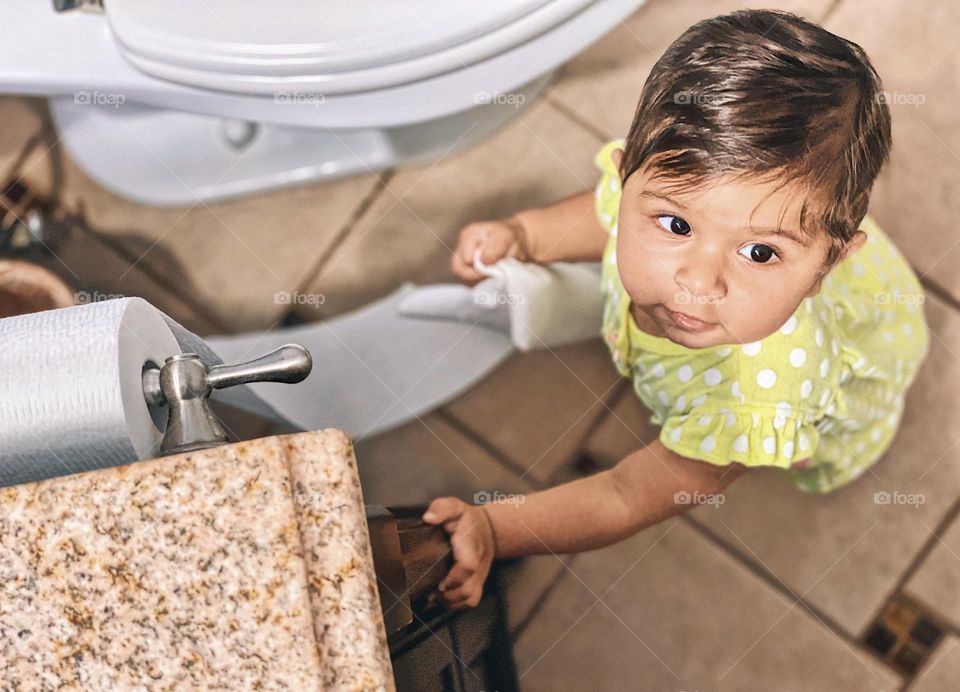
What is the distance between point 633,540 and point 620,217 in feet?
1.31

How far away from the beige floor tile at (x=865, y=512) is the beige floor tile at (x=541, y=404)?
→ 6.4 inches

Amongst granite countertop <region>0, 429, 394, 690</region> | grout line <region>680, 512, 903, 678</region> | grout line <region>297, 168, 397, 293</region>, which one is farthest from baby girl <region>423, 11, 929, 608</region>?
granite countertop <region>0, 429, 394, 690</region>

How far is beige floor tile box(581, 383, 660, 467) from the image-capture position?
79 cm

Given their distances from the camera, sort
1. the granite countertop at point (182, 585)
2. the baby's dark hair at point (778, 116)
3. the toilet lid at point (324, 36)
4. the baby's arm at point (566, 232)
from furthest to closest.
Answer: the baby's arm at point (566, 232)
the toilet lid at point (324, 36)
the baby's dark hair at point (778, 116)
the granite countertop at point (182, 585)

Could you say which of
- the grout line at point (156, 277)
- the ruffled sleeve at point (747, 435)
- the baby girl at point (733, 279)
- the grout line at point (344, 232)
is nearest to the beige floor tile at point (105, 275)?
the grout line at point (156, 277)

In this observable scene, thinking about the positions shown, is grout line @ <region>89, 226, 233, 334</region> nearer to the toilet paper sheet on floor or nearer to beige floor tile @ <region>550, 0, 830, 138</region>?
the toilet paper sheet on floor

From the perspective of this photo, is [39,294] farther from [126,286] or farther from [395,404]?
[395,404]

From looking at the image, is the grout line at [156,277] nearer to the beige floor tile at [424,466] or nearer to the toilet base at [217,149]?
the toilet base at [217,149]

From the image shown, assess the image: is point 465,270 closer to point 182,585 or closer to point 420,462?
point 420,462

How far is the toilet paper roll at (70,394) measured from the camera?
Answer: 1.12 feet

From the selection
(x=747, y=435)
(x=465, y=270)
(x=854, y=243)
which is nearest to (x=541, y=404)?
(x=465, y=270)

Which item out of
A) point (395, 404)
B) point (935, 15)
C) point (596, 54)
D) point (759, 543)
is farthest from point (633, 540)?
point (935, 15)

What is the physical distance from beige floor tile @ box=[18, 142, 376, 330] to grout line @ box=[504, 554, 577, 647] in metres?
0.45

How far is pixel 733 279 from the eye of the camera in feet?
1.65
